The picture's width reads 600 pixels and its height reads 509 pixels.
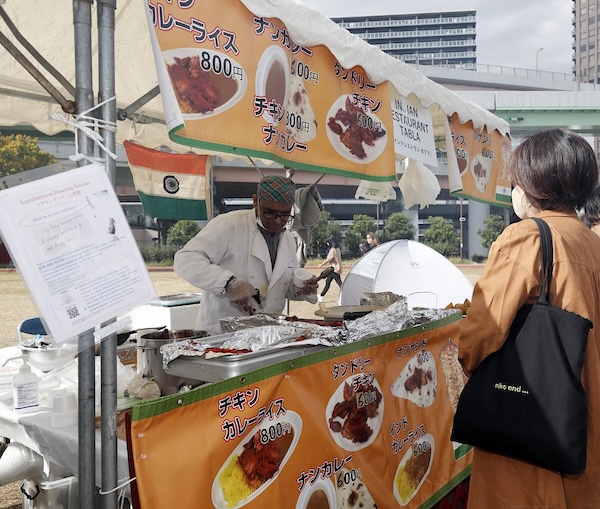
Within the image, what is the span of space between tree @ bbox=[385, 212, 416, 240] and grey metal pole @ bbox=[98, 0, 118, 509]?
1331 inches

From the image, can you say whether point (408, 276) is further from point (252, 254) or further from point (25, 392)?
point (25, 392)

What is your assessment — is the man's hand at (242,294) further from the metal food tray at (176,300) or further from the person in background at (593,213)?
the metal food tray at (176,300)

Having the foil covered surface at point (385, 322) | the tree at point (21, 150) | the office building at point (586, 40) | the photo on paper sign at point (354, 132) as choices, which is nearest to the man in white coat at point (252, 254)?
the photo on paper sign at point (354, 132)

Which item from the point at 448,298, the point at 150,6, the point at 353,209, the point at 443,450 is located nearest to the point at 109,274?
the point at 150,6

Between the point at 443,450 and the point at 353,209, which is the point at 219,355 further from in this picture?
the point at 353,209

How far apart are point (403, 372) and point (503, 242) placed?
39.7 inches

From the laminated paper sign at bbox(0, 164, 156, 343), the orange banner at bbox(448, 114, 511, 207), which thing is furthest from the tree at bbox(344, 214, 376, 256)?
the laminated paper sign at bbox(0, 164, 156, 343)

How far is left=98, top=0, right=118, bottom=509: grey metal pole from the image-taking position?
1423mm

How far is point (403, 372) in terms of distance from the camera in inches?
95.8

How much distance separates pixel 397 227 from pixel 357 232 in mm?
3090

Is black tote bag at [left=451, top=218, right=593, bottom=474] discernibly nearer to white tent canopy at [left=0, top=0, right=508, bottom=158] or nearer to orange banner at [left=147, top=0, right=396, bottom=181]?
orange banner at [left=147, top=0, right=396, bottom=181]

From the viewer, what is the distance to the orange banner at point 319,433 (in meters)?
1.39

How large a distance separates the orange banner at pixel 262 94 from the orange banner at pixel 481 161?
3.59 feet

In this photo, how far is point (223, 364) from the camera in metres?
1.69
